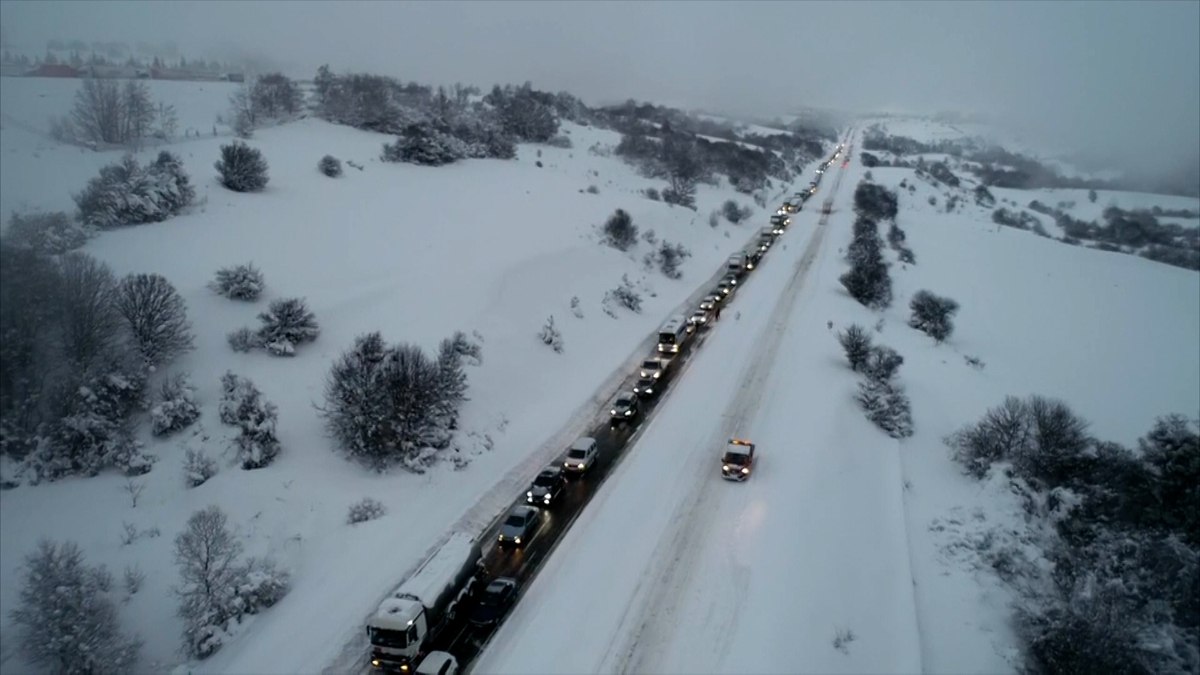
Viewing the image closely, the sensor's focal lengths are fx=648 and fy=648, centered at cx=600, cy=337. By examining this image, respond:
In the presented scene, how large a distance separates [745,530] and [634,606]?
5.70 m

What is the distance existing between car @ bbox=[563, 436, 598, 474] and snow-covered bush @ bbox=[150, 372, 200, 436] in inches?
565

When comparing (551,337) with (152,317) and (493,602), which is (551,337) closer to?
(152,317)

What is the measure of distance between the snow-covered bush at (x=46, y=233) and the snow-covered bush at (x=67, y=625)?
18092 millimetres

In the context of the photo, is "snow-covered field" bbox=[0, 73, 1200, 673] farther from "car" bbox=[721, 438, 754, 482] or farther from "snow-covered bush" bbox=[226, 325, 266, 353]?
"car" bbox=[721, 438, 754, 482]

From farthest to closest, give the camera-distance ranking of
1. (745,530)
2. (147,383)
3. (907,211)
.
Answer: (907,211), (147,383), (745,530)

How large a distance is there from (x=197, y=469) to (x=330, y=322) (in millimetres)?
11219

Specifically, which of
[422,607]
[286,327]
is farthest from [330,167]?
[422,607]

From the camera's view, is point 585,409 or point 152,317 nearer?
point 152,317

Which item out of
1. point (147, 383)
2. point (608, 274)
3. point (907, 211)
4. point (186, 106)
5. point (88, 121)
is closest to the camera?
point (147, 383)

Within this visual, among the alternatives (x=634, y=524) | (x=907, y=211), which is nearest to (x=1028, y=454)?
(x=634, y=524)

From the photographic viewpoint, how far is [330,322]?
3212 cm

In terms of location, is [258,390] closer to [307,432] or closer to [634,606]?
[307,432]

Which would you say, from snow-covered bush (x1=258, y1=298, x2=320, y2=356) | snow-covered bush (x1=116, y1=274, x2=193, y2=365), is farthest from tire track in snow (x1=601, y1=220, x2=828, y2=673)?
snow-covered bush (x1=116, y1=274, x2=193, y2=365)

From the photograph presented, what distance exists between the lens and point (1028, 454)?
90.2 feet
